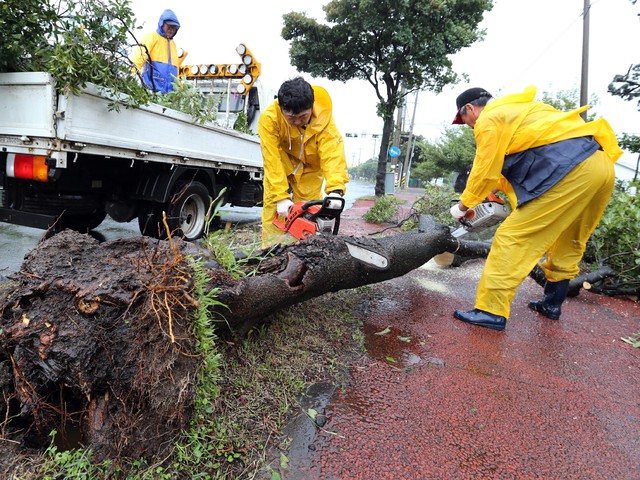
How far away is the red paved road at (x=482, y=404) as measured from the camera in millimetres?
1616

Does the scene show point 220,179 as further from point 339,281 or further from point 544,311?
point 544,311

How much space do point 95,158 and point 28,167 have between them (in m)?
0.60

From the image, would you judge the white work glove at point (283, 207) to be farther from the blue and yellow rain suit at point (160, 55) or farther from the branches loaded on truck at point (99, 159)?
the blue and yellow rain suit at point (160, 55)

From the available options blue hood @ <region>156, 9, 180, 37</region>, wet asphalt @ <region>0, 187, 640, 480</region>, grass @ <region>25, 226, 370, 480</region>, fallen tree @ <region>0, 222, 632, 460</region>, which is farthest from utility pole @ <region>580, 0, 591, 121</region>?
fallen tree @ <region>0, 222, 632, 460</region>

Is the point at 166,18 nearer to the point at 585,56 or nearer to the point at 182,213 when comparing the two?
the point at 182,213

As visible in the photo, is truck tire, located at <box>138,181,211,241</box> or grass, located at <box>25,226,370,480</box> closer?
grass, located at <box>25,226,370,480</box>

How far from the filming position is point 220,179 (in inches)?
233

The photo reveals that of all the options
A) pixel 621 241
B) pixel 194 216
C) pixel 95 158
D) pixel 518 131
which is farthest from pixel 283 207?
pixel 621 241

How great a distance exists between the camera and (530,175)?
2846mm

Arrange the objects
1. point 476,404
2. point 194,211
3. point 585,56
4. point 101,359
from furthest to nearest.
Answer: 1. point 585,56
2. point 194,211
3. point 476,404
4. point 101,359

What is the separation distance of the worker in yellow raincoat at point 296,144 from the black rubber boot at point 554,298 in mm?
2120

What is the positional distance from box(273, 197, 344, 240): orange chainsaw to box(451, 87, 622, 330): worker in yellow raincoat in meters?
1.11

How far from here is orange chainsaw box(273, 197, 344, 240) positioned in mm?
2650

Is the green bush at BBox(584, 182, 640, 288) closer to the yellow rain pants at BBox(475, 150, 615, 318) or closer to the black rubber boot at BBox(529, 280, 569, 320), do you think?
the black rubber boot at BBox(529, 280, 569, 320)
